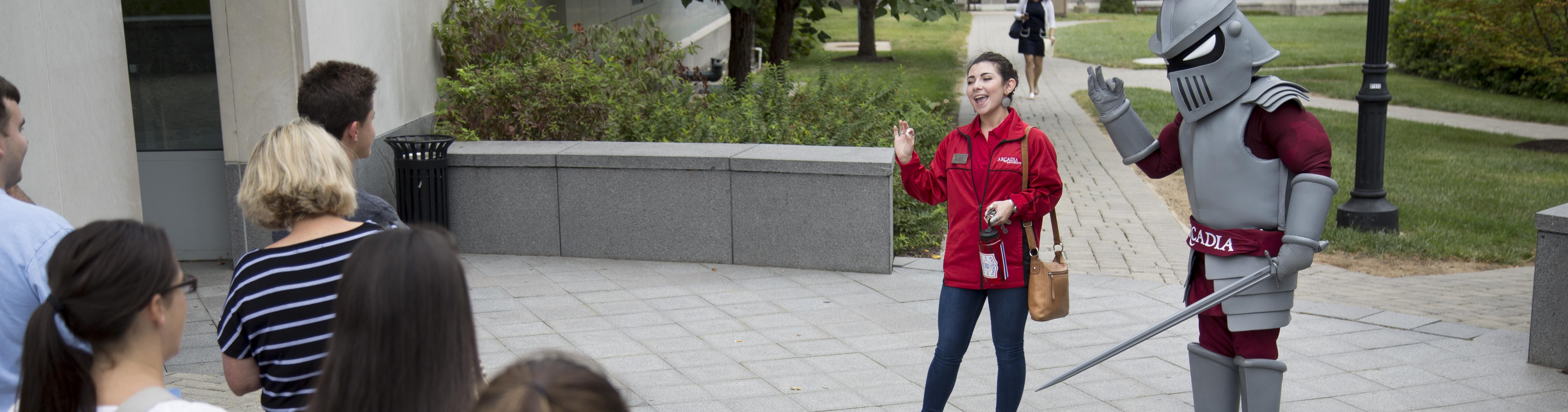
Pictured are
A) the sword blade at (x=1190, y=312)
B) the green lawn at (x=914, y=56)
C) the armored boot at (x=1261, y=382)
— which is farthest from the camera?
the green lawn at (x=914, y=56)

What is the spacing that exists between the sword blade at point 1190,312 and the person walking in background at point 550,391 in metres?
2.86

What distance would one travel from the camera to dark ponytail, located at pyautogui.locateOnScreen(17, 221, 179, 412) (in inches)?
76.2

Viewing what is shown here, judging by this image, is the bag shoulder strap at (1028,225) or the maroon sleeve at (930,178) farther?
the maroon sleeve at (930,178)

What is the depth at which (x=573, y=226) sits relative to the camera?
25.3 ft

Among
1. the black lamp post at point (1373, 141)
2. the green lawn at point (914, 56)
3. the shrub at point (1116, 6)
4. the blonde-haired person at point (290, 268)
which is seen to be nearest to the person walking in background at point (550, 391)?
the blonde-haired person at point (290, 268)

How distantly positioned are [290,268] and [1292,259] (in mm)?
3096

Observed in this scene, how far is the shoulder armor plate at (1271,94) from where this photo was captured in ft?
12.6

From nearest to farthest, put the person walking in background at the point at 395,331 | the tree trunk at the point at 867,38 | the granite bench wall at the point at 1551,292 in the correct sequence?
1. the person walking in background at the point at 395,331
2. the granite bench wall at the point at 1551,292
3. the tree trunk at the point at 867,38

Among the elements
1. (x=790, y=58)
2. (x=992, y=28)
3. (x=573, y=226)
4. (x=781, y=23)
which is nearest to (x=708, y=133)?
(x=573, y=226)

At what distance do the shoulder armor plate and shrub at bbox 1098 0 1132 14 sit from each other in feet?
153

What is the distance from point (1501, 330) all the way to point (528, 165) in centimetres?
587

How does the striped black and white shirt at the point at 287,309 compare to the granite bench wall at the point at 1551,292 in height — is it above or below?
above

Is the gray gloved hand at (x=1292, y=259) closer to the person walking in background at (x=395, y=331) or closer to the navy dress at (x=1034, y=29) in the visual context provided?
the person walking in background at (x=395, y=331)

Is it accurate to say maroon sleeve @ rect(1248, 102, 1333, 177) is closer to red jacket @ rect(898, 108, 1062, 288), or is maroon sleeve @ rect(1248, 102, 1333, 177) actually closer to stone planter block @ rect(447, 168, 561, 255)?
red jacket @ rect(898, 108, 1062, 288)
